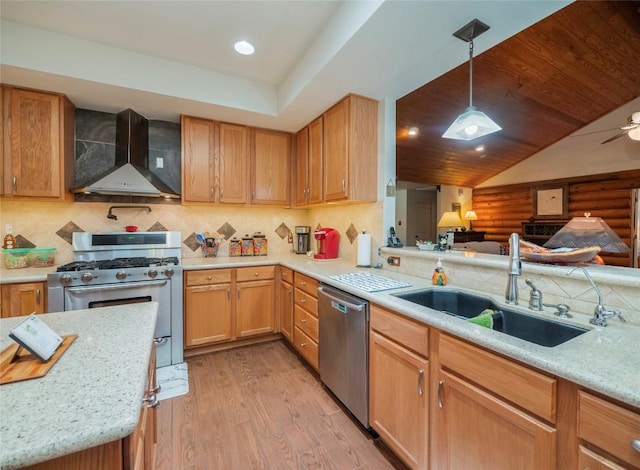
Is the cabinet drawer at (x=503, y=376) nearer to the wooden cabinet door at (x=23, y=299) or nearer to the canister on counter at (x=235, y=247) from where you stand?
the canister on counter at (x=235, y=247)

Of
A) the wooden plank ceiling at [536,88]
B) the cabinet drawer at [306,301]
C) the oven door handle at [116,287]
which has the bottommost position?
the cabinet drawer at [306,301]

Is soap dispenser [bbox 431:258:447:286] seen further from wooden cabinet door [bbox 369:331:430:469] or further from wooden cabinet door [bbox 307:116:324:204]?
wooden cabinet door [bbox 307:116:324:204]

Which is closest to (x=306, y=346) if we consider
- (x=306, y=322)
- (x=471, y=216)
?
(x=306, y=322)

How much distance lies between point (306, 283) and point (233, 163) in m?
1.62

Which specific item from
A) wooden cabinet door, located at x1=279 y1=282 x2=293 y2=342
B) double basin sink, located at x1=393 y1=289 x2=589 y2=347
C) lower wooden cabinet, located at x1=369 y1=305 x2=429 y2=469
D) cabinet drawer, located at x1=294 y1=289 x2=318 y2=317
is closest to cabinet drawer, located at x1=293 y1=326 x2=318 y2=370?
wooden cabinet door, located at x1=279 y1=282 x2=293 y2=342

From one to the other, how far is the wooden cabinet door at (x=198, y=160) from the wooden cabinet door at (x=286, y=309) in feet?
4.09

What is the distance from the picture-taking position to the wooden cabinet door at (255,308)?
2875 mm

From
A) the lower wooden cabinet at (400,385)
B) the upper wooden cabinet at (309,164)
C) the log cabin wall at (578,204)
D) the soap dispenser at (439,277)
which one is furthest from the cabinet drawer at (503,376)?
the log cabin wall at (578,204)

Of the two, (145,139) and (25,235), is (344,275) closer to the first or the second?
(145,139)

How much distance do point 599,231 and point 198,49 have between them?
3703 millimetres

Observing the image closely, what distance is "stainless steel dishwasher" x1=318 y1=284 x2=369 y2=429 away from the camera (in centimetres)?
172

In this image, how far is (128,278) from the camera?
2.38 metres

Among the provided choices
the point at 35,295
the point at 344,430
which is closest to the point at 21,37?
the point at 35,295

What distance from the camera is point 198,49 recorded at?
2273mm
